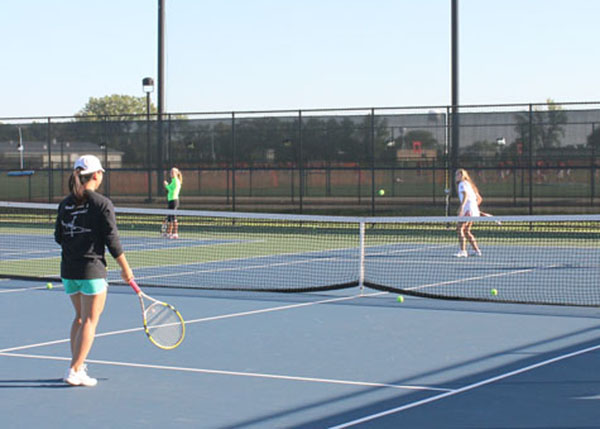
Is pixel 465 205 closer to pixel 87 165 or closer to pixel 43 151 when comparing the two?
pixel 87 165

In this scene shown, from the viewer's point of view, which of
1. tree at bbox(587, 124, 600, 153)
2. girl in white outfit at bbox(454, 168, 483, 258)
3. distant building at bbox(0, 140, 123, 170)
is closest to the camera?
girl in white outfit at bbox(454, 168, 483, 258)

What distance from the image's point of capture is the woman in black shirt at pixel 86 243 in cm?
662

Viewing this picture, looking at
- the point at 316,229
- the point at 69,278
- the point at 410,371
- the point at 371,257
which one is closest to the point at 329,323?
the point at 410,371

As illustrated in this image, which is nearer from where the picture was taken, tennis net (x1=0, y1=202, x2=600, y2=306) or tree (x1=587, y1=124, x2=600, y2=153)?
tennis net (x1=0, y1=202, x2=600, y2=306)

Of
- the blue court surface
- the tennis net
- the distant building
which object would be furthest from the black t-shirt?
the distant building

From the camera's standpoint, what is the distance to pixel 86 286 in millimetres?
6664

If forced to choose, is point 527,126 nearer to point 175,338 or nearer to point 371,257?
point 371,257

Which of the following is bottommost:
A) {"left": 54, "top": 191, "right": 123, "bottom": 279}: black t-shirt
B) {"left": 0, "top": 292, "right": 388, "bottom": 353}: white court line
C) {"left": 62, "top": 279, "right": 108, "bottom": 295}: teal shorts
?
{"left": 0, "top": 292, "right": 388, "bottom": 353}: white court line

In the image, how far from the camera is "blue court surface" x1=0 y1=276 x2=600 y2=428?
237 inches

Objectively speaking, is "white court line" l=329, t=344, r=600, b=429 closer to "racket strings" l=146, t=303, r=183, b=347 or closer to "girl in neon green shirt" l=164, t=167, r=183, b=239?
"racket strings" l=146, t=303, r=183, b=347

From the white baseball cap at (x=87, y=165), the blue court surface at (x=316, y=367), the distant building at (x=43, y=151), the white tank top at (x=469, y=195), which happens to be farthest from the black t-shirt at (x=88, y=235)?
the distant building at (x=43, y=151)

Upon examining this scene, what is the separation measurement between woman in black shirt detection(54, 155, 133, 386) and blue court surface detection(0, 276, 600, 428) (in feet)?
1.77

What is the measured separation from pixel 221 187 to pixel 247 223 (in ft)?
14.8

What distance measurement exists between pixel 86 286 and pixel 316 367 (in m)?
1.85
